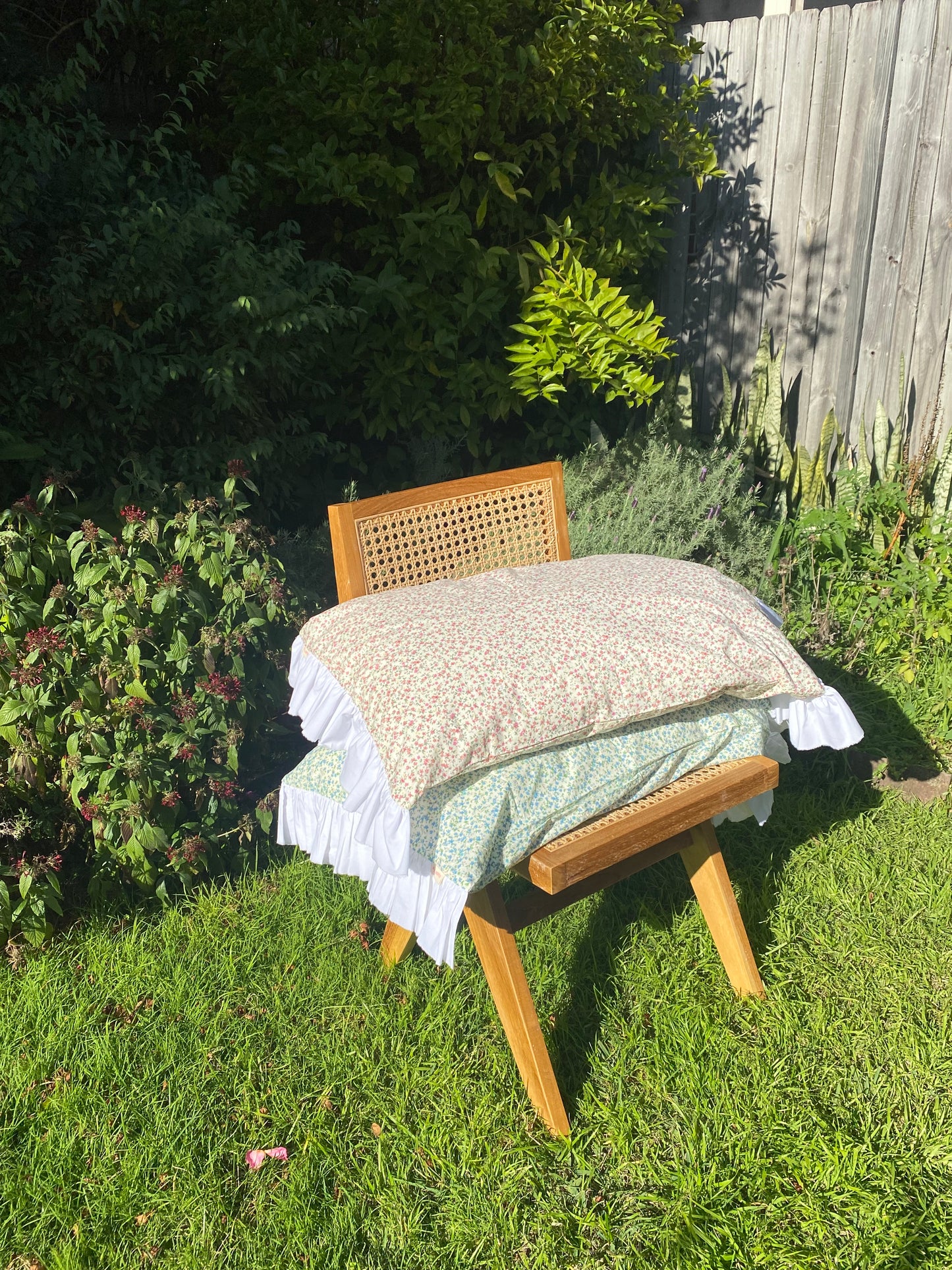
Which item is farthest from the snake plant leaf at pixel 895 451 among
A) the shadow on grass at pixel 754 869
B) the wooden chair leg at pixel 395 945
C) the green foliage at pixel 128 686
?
the wooden chair leg at pixel 395 945

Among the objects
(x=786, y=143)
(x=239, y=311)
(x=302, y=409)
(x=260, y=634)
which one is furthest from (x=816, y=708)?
(x=786, y=143)

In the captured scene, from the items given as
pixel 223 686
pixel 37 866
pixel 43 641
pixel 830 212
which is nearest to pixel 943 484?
pixel 830 212

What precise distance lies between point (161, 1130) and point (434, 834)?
3.17ft

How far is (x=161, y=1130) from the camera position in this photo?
208 cm

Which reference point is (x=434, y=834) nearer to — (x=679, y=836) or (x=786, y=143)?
(x=679, y=836)

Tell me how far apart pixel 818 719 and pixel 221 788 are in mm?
1604

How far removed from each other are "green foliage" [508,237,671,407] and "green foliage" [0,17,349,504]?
0.90 metres

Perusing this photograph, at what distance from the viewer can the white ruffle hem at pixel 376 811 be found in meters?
1.78

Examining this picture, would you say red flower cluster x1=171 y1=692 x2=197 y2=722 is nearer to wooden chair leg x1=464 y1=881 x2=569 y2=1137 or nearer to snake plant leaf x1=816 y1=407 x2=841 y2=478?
wooden chair leg x1=464 y1=881 x2=569 y2=1137

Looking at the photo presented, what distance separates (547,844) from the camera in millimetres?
1850

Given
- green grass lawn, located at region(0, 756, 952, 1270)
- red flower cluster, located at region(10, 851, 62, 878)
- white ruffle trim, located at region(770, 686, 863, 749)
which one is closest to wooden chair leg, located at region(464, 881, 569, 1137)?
green grass lawn, located at region(0, 756, 952, 1270)

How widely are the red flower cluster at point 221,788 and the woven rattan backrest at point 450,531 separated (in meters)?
0.75

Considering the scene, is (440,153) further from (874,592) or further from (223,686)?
(874,592)

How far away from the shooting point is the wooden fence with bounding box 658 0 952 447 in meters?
3.86
